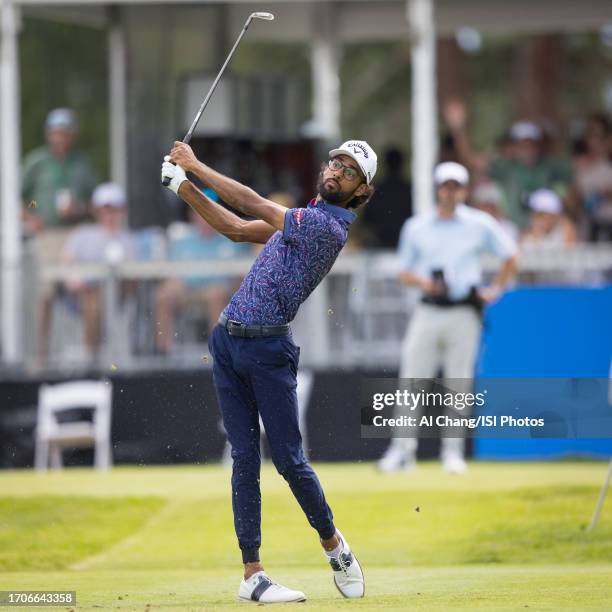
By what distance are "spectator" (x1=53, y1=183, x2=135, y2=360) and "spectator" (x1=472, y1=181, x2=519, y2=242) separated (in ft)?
11.3

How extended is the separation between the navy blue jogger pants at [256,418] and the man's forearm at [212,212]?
484mm

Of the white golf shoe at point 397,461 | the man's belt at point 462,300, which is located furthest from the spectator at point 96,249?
the man's belt at point 462,300

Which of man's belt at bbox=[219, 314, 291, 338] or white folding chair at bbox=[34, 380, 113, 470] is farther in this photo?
white folding chair at bbox=[34, 380, 113, 470]

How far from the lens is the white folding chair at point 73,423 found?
15758 mm

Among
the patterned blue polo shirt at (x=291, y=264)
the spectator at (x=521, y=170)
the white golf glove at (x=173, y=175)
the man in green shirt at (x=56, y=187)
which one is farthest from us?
the man in green shirt at (x=56, y=187)

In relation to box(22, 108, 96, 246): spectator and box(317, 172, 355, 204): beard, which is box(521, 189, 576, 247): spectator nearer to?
box(22, 108, 96, 246): spectator

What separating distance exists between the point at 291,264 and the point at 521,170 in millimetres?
9671

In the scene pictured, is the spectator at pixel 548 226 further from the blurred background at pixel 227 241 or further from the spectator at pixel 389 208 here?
the spectator at pixel 389 208

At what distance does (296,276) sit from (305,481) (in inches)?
40.1

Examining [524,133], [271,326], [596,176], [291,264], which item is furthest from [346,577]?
[596,176]

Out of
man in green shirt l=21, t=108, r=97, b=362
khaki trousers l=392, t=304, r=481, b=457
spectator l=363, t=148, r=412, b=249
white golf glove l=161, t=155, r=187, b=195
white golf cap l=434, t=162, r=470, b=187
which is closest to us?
white golf glove l=161, t=155, r=187, b=195

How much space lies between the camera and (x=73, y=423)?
15984mm

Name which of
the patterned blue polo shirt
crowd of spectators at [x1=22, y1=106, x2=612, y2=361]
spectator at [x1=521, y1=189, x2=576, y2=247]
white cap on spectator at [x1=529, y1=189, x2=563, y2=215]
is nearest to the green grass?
the patterned blue polo shirt

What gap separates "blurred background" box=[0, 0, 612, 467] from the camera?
15.0 m
